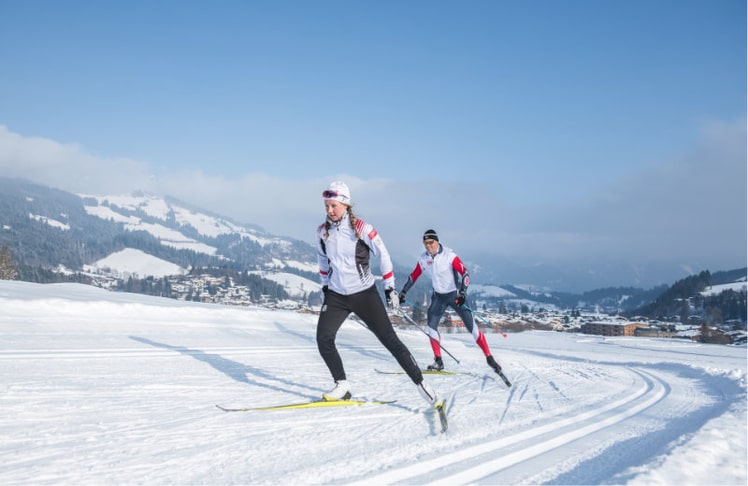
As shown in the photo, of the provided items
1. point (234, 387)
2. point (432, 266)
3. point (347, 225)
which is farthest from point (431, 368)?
point (347, 225)

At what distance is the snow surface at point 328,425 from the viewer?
117 inches

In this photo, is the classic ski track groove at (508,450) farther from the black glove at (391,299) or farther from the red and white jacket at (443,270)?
the red and white jacket at (443,270)

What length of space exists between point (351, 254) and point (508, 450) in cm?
230

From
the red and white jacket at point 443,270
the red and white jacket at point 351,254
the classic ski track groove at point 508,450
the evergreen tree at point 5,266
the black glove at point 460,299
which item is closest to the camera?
the classic ski track groove at point 508,450

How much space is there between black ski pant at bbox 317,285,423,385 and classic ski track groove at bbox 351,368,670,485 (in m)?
1.10

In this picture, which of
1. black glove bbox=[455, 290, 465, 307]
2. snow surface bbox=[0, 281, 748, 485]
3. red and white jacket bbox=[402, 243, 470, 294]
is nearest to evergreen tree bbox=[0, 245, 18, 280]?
snow surface bbox=[0, 281, 748, 485]

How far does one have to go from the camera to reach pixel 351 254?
189 inches

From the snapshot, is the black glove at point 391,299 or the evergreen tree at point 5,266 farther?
the evergreen tree at point 5,266

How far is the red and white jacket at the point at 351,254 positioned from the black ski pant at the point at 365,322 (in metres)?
0.10

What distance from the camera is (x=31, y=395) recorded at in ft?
15.3

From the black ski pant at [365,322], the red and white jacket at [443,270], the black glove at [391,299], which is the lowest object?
the black ski pant at [365,322]

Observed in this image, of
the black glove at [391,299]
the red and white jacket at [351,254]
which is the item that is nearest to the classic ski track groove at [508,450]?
the black glove at [391,299]

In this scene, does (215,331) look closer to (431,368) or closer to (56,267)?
(431,368)

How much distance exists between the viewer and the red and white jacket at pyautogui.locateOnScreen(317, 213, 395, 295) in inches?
188
